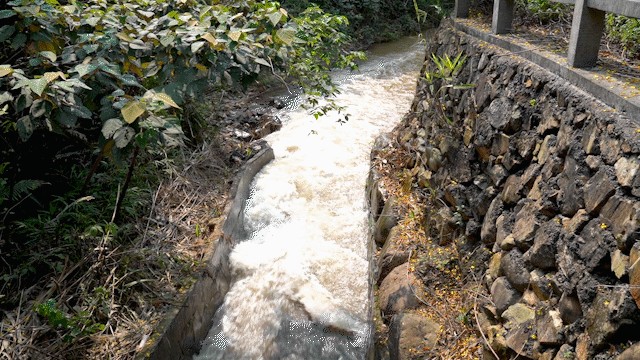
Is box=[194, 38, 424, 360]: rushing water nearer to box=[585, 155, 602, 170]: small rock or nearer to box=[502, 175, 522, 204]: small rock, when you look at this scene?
box=[502, 175, 522, 204]: small rock

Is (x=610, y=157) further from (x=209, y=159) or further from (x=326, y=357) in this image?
(x=209, y=159)

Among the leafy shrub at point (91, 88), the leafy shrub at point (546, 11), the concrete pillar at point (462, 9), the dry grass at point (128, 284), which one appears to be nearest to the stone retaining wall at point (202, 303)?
the dry grass at point (128, 284)

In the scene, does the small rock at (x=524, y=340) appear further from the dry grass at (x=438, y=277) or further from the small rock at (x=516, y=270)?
the dry grass at (x=438, y=277)

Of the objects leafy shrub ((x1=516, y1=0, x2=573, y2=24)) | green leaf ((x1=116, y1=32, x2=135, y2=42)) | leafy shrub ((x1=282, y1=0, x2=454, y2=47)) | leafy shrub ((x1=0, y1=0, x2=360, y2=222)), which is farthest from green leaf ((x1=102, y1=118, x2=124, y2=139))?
leafy shrub ((x1=282, y1=0, x2=454, y2=47))

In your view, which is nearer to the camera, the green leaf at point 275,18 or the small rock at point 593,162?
the small rock at point 593,162

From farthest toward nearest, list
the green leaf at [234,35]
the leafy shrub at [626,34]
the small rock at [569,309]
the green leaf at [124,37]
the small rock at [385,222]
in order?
the small rock at [385,222] → the leafy shrub at [626,34] → the green leaf at [124,37] → the green leaf at [234,35] → the small rock at [569,309]

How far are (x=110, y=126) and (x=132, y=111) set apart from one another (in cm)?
19

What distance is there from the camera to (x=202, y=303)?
13.9 feet

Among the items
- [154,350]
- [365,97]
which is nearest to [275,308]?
[154,350]

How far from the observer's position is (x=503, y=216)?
3.29m

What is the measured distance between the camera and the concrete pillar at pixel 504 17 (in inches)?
169

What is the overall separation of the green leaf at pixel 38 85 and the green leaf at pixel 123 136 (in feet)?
1.31

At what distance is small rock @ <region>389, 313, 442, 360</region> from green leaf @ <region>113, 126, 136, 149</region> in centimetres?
225

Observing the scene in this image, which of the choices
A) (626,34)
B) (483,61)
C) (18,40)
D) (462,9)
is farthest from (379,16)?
(18,40)
